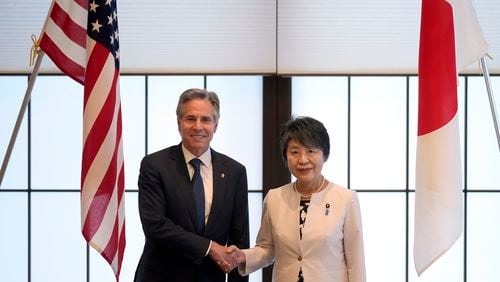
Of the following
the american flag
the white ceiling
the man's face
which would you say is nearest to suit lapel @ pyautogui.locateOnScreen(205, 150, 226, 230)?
the man's face

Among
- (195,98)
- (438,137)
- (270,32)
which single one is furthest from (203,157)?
(270,32)

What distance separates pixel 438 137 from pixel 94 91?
4.12 feet

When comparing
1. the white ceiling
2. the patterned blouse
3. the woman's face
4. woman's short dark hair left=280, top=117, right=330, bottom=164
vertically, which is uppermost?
the white ceiling

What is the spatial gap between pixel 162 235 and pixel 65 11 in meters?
0.91

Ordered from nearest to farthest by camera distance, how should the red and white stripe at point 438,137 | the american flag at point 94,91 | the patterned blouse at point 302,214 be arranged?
the red and white stripe at point 438,137 < the patterned blouse at point 302,214 < the american flag at point 94,91

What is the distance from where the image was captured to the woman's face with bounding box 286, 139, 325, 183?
→ 2.62 meters

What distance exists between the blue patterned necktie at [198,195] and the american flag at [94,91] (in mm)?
299

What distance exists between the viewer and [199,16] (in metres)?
3.75

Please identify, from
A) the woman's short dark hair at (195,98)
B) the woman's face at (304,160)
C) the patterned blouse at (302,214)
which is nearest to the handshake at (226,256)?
the patterned blouse at (302,214)

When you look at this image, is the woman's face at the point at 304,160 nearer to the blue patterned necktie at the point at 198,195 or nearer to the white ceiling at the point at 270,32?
the blue patterned necktie at the point at 198,195

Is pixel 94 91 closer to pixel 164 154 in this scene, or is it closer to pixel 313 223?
pixel 164 154

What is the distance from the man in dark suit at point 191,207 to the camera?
272cm

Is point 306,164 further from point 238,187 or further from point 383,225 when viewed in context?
point 383,225

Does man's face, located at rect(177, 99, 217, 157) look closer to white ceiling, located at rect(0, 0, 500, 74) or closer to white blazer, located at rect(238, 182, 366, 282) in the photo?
white blazer, located at rect(238, 182, 366, 282)
